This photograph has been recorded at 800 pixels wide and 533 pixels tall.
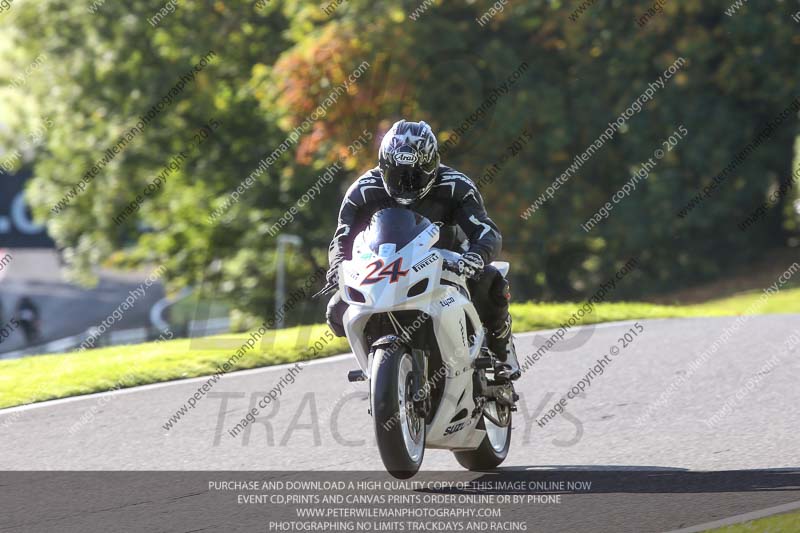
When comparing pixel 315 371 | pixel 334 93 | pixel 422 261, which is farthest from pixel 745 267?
pixel 422 261

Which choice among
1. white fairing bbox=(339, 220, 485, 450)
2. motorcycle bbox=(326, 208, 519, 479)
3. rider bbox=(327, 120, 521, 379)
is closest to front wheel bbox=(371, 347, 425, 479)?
motorcycle bbox=(326, 208, 519, 479)

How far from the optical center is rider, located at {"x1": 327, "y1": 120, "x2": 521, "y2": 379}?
22.5 ft

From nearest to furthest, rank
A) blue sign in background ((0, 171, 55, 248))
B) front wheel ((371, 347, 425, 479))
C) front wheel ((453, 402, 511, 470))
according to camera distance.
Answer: front wheel ((371, 347, 425, 479)) → front wheel ((453, 402, 511, 470)) → blue sign in background ((0, 171, 55, 248))

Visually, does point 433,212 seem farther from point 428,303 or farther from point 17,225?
point 17,225

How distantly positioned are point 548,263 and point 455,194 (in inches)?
667

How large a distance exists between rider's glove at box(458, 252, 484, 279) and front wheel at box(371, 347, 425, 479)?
65 cm

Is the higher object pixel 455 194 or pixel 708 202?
pixel 455 194

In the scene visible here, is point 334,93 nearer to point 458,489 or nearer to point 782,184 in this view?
point 782,184

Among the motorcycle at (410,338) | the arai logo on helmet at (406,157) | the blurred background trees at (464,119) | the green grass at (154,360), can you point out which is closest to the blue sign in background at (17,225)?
the blurred background trees at (464,119)

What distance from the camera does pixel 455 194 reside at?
717cm

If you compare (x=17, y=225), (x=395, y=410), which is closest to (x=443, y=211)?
(x=395, y=410)

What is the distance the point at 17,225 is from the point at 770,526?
35.9 metres

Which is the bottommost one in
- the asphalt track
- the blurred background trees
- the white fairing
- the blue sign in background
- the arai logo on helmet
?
the blue sign in background

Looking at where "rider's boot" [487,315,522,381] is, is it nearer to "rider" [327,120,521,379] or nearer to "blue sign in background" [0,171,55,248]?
"rider" [327,120,521,379]
